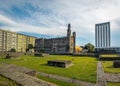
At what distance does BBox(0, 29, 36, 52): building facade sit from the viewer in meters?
146

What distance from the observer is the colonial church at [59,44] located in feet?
423

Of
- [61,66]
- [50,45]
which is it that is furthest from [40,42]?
[61,66]

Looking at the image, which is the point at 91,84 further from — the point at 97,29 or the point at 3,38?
the point at 97,29

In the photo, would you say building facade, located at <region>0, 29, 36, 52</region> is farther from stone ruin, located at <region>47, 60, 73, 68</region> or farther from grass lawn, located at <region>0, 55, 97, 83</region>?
stone ruin, located at <region>47, 60, 73, 68</region>

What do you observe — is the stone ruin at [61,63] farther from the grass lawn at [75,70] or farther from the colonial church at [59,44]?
the colonial church at [59,44]

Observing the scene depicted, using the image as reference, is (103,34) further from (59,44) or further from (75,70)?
(75,70)

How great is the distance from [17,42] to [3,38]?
1760 cm

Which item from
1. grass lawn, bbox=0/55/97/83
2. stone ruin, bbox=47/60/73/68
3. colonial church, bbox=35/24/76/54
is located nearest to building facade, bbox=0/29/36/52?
colonial church, bbox=35/24/76/54

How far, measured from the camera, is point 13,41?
15675 cm

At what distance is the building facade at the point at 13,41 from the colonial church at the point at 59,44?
20.1m

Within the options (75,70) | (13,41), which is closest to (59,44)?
(13,41)

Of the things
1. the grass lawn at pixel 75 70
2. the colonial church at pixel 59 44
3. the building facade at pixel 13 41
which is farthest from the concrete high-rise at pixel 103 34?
the grass lawn at pixel 75 70

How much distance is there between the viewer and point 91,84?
53.4ft

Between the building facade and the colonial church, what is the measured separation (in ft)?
66.0
